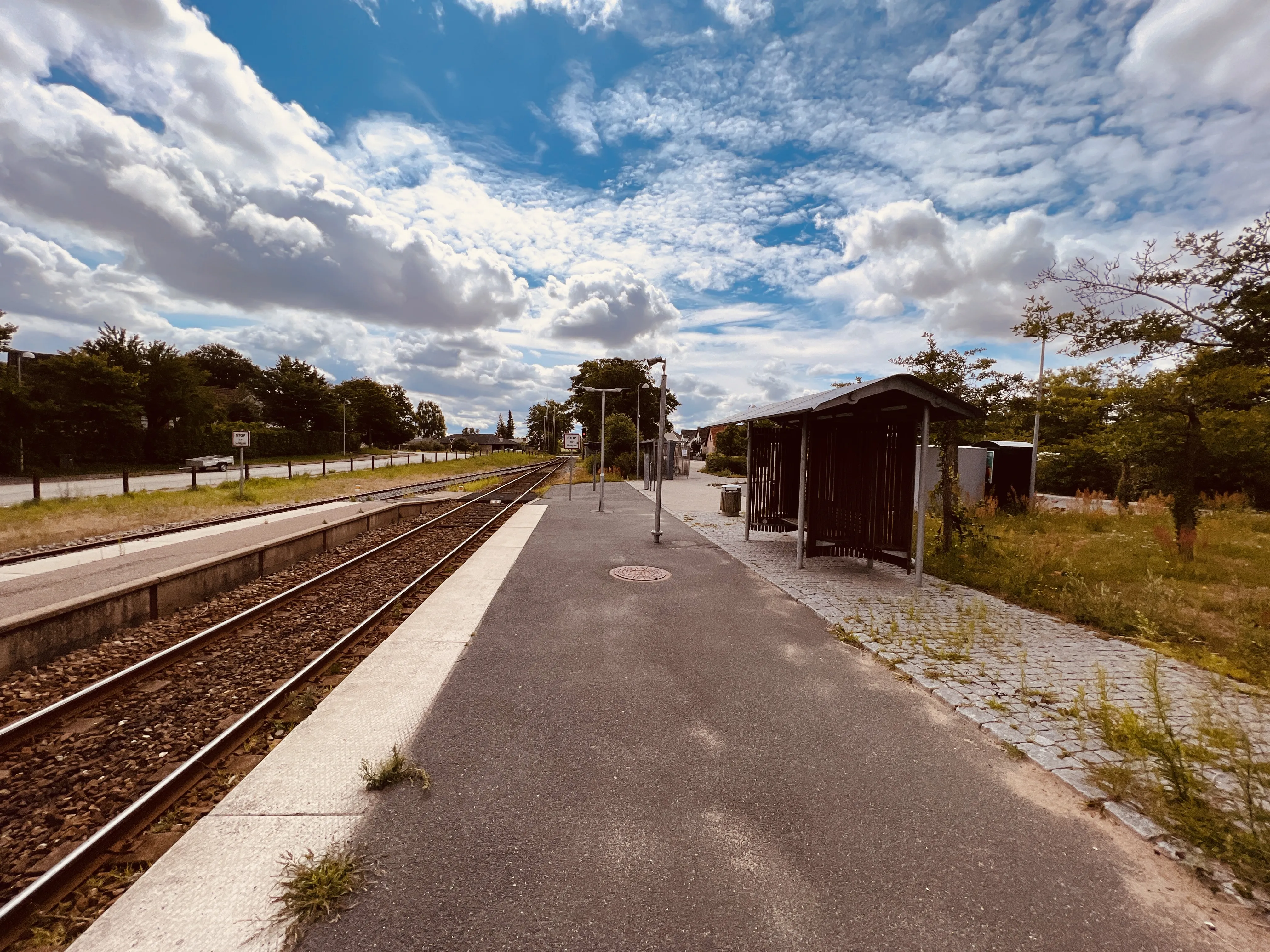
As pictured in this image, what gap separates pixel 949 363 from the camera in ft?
34.8

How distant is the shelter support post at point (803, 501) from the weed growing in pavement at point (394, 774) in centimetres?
704

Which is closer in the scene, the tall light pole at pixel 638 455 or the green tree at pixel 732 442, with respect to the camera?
the tall light pole at pixel 638 455

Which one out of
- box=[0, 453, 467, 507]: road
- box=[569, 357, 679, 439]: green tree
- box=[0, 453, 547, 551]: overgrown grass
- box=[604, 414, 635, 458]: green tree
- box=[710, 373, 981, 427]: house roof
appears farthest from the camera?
box=[569, 357, 679, 439]: green tree

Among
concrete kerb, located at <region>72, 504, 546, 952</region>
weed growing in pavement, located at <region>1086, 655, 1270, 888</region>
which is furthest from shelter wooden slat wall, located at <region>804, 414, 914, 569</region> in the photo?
concrete kerb, located at <region>72, 504, 546, 952</region>

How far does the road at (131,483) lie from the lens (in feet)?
58.4

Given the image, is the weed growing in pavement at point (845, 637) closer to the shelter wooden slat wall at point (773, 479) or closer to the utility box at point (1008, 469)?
the shelter wooden slat wall at point (773, 479)

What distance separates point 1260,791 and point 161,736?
7007 millimetres

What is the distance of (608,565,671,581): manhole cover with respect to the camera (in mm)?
8375

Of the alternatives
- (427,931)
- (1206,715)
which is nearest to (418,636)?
(427,931)

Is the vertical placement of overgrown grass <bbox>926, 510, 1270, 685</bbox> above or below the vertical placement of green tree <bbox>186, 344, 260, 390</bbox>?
below

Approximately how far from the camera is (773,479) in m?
11.7

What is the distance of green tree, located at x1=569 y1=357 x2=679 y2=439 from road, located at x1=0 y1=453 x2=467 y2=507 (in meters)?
22.9

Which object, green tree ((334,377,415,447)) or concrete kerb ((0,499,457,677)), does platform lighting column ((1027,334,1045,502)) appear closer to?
concrete kerb ((0,499,457,677))

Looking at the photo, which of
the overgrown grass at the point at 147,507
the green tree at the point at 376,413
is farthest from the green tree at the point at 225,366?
the overgrown grass at the point at 147,507
